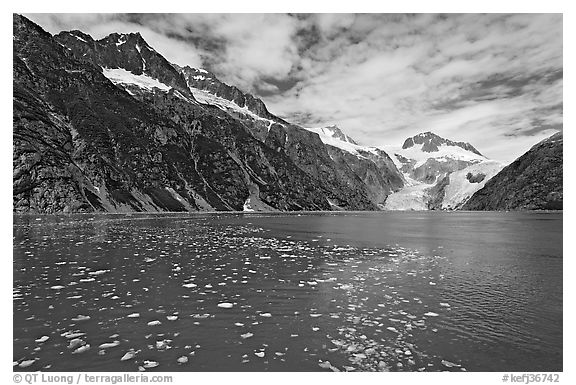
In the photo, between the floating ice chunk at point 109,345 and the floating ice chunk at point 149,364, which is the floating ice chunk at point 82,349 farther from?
the floating ice chunk at point 149,364

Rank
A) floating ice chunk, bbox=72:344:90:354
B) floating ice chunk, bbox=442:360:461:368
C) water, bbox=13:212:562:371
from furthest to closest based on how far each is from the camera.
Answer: floating ice chunk, bbox=72:344:90:354
water, bbox=13:212:562:371
floating ice chunk, bbox=442:360:461:368

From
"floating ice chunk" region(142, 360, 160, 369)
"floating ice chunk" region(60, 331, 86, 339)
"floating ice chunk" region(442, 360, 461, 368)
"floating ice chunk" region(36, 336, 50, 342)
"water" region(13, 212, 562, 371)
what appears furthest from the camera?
"floating ice chunk" region(60, 331, 86, 339)

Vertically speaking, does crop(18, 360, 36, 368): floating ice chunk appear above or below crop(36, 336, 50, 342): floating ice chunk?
below

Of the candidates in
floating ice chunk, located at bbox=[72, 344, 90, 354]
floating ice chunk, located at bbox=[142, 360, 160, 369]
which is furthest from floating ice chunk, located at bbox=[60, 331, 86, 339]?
floating ice chunk, located at bbox=[142, 360, 160, 369]

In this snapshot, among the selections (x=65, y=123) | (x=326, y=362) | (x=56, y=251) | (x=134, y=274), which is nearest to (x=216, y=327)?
(x=326, y=362)

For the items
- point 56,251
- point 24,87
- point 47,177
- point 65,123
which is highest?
point 24,87

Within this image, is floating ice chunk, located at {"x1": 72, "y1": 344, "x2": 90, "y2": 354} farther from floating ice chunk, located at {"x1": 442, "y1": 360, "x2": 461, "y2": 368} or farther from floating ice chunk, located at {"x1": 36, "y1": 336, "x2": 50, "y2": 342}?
floating ice chunk, located at {"x1": 442, "y1": 360, "x2": 461, "y2": 368}

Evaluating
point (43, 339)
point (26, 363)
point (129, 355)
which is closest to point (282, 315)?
point (129, 355)

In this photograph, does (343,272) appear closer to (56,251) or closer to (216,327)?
(216,327)

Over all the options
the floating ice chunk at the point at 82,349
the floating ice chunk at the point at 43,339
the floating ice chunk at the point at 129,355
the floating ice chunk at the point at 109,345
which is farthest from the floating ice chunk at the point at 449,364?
the floating ice chunk at the point at 43,339

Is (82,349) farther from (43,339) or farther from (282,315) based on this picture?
(282,315)

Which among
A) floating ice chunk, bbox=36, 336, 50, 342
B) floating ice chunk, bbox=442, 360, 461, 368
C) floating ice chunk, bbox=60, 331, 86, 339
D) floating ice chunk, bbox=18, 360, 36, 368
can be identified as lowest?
floating ice chunk, bbox=18, 360, 36, 368
